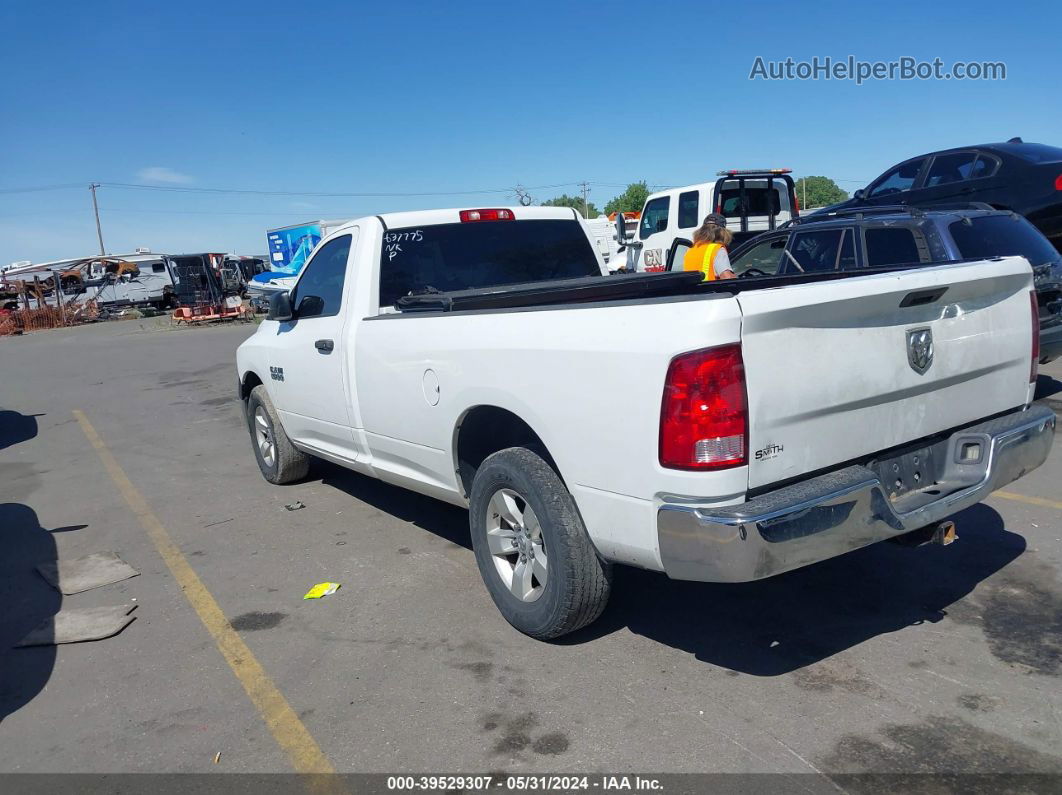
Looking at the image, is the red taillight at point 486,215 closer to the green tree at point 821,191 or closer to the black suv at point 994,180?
the black suv at point 994,180

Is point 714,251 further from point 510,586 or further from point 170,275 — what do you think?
point 170,275

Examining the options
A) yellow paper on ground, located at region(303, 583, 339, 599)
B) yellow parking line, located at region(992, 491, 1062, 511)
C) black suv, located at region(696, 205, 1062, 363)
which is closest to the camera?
yellow paper on ground, located at region(303, 583, 339, 599)

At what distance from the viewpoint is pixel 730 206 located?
1591cm

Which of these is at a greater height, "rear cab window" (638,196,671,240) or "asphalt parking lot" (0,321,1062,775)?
"rear cab window" (638,196,671,240)

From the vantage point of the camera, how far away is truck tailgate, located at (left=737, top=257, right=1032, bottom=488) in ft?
9.65

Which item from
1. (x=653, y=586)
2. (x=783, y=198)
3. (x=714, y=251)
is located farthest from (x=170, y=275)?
(x=653, y=586)

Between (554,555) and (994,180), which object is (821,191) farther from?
(554,555)

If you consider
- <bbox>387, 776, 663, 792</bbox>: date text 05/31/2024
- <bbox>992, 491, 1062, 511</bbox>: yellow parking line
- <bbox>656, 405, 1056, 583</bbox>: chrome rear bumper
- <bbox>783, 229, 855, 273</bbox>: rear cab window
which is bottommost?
<bbox>387, 776, 663, 792</bbox>: date text 05/31/2024

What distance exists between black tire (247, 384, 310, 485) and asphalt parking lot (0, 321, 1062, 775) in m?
0.85

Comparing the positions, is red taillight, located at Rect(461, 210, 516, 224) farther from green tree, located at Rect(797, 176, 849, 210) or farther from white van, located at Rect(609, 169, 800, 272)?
green tree, located at Rect(797, 176, 849, 210)

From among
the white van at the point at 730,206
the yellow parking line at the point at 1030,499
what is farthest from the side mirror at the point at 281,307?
the white van at the point at 730,206

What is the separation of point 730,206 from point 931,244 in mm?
9770

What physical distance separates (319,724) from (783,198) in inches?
581

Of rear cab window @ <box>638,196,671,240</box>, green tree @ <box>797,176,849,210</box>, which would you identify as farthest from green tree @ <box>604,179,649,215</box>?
rear cab window @ <box>638,196,671,240</box>
